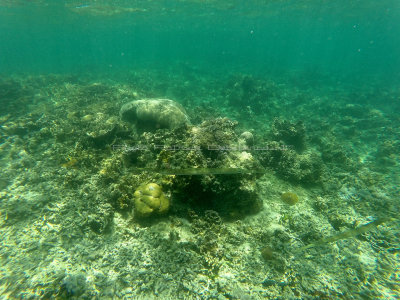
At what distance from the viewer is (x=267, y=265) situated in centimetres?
484

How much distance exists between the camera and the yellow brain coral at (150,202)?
511 cm

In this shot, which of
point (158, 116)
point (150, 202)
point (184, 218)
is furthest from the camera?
point (158, 116)

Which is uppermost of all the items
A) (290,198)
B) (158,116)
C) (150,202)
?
(158,116)

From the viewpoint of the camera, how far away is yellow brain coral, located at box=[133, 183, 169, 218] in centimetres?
511

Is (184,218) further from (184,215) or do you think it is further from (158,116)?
(158,116)

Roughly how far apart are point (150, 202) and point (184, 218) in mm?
1149

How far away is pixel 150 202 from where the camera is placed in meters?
5.10

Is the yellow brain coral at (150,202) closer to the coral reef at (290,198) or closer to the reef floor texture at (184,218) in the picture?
the reef floor texture at (184,218)

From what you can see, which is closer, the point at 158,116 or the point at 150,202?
the point at 150,202

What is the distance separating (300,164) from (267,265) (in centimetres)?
508

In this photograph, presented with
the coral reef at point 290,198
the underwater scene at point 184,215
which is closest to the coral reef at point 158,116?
the underwater scene at point 184,215

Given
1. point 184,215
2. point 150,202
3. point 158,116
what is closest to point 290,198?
point 184,215

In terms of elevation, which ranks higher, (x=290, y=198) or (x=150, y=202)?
(x=150, y=202)

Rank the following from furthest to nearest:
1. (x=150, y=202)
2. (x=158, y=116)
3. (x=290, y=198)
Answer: (x=158, y=116), (x=290, y=198), (x=150, y=202)
